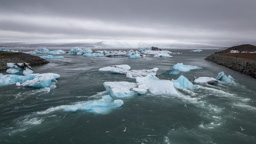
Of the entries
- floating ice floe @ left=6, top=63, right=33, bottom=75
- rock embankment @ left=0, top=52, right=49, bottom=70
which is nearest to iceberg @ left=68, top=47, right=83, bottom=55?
rock embankment @ left=0, top=52, right=49, bottom=70

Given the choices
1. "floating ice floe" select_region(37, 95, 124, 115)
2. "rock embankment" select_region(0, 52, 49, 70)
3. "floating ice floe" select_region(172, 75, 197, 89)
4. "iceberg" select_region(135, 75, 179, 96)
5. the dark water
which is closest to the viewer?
the dark water

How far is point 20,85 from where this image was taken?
583 inches

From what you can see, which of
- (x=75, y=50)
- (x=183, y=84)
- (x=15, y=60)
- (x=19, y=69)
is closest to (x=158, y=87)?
(x=183, y=84)

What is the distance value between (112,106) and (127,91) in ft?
7.35

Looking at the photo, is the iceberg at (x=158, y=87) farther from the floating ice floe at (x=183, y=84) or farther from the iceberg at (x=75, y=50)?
the iceberg at (x=75, y=50)

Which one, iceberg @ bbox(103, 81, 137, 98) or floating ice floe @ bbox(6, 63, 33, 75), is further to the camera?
floating ice floe @ bbox(6, 63, 33, 75)

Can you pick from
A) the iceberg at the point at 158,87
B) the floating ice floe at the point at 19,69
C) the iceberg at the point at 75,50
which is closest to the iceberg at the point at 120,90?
the iceberg at the point at 158,87

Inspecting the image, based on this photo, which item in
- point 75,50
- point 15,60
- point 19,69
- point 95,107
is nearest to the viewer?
point 95,107

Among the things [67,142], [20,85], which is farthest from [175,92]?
[20,85]

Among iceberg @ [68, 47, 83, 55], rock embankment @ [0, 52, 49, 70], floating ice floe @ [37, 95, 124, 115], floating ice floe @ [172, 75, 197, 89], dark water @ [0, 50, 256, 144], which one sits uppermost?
iceberg @ [68, 47, 83, 55]

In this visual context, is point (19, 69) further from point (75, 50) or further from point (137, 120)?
point (75, 50)

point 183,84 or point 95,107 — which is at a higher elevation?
point 183,84

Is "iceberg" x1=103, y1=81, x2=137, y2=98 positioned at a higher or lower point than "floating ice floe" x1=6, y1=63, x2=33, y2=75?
lower

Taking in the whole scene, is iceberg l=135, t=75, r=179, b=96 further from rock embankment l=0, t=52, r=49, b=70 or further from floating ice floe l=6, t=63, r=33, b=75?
rock embankment l=0, t=52, r=49, b=70
